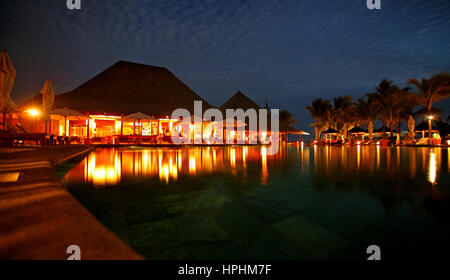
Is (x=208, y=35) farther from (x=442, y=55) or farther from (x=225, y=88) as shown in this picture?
(x=442, y=55)

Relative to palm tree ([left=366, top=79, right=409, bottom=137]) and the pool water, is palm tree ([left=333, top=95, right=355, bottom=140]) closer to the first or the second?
palm tree ([left=366, top=79, right=409, bottom=137])

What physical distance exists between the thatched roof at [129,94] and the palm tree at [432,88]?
2578 centimetres

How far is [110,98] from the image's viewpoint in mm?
24344

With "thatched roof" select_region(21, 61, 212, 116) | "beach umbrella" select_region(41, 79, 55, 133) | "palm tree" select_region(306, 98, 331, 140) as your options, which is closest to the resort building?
"thatched roof" select_region(21, 61, 212, 116)

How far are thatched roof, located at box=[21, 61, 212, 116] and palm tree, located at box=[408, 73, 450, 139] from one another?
25.8 metres

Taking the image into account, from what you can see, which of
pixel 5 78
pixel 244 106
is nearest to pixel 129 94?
pixel 244 106

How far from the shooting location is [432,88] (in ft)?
72.1

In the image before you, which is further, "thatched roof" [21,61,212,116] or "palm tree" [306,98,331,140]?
"palm tree" [306,98,331,140]

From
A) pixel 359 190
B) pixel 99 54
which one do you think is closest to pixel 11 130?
pixel 359 190

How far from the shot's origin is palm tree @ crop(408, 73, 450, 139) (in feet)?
69.5

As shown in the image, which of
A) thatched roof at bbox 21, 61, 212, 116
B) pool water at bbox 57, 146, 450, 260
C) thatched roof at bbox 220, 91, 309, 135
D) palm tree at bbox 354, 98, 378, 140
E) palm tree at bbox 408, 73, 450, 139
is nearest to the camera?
pool water at bbox 57, 146, 450, 260

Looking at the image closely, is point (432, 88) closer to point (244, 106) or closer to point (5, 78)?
point (244, 106)

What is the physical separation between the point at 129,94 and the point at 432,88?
36.8 meters

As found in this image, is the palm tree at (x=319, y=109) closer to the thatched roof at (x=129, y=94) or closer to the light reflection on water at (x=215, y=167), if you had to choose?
the thatched roof at (x=129, y=94)
